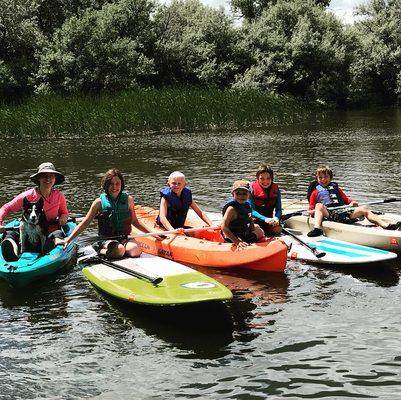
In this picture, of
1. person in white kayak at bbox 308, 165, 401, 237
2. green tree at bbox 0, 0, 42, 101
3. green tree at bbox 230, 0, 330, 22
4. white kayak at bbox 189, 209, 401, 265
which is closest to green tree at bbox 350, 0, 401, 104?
green tree at bbox 230, 0, 330, 22

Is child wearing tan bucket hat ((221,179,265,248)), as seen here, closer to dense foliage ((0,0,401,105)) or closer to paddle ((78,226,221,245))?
paddle ((78,226,221,245))

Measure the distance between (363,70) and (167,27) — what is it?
13.8m

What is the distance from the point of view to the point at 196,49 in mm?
37219

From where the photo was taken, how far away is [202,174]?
15.4 metres

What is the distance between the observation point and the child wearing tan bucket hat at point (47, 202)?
738 centimetres

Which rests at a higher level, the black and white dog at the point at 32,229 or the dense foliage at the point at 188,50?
the dense foliage at the point at 188,50

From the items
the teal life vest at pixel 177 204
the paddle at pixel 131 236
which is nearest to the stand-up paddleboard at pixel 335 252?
the paddle at pixel 131 236

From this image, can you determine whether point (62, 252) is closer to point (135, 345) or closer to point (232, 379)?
point (135, 345)

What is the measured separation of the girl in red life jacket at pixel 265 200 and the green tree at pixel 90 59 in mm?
25155

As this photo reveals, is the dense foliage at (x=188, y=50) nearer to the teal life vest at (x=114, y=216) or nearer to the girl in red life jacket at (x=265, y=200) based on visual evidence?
the girl in red life jacket at (x=265, y=200)

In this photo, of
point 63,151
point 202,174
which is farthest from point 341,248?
point 63,151

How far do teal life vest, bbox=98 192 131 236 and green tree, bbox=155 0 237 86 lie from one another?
29825mm

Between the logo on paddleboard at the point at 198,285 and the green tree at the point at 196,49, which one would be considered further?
the green tree at the point at 196,49

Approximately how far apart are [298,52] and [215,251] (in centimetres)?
3241
